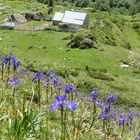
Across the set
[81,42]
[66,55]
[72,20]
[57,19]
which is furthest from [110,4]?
[66,55]

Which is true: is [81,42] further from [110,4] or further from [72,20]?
[110,4]

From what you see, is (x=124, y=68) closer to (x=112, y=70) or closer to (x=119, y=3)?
(x=112, y=70)

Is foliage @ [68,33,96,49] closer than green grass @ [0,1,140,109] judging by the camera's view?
No

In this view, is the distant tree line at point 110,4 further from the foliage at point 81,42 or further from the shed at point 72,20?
the foliage at point 81,42

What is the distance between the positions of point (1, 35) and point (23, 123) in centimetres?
6728

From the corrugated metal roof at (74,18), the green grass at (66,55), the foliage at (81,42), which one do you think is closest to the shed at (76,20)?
the corrugated metal roof at (74,18)

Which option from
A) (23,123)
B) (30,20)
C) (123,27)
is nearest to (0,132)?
(23,123)

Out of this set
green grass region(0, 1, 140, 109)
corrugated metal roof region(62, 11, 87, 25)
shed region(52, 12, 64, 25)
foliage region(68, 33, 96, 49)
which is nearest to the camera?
green grass region(0, 1, 140, 109)

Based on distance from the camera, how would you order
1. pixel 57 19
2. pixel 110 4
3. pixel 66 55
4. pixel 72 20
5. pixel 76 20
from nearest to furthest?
pixel 66 55
pixel 57 19
pixel 72 20
pixel 76 20
pixel 110 4

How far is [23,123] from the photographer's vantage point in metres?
5.12

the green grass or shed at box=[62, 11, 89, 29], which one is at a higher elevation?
the green grass

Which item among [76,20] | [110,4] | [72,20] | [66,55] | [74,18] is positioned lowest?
[110,4]

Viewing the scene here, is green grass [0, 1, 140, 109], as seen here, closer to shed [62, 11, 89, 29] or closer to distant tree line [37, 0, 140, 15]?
shed [62, 11, 89, 29]

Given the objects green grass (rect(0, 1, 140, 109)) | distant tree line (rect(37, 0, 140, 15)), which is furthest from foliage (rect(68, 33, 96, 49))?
distant tree line (rect(37, 0, 140, 15))
